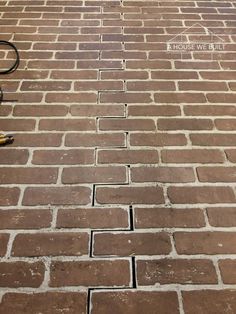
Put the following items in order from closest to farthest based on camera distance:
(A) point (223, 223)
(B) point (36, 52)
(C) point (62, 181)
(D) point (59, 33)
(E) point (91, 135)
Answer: (A) point (223, 223)
(C) point (62, 181)
(E) point (91, 135)
(B) point (36, 52)
(D) point (59, 33)

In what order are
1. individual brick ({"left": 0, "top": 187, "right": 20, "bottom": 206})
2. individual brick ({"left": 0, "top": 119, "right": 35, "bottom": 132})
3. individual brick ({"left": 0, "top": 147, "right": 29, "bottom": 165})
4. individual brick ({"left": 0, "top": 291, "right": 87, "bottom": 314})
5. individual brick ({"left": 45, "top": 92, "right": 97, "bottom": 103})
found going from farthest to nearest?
individual brick ({"left": 45, "top": 92, "right": 97, "bottom": 103}) < individual brick ({"left": 0, "top": 119, "right": 35, "bottom": 132}) < individual brick ({"left": 0, "top": 147, "right": 29, "bottom": 165}) < individual brick ({"left": 0, "top": 187, "right": 20, "bottom": 206}) < individual brick ({"left": 0, "top": 291, "right": 87, "bottom": 314})

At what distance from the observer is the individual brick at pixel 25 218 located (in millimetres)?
1065

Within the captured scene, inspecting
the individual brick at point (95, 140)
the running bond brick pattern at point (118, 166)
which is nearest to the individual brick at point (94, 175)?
the running bond brick pattern at point (118, 166)

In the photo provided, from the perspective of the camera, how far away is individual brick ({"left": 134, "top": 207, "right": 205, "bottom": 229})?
107 cm

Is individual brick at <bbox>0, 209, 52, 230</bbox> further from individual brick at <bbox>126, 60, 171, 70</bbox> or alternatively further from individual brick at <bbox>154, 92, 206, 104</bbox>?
individual brick at <bbox>126, 60, 171, 70</bbox>

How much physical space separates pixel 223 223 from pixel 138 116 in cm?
55

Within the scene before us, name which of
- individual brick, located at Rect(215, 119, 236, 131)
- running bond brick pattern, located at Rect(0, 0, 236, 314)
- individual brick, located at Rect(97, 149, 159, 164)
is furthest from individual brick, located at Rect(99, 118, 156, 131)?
individual brick, located at Rect(215, 119, 236, 131)

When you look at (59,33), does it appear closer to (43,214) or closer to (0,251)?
(43,214)

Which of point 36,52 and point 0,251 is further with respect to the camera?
point 36,52

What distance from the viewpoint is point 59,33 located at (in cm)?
180

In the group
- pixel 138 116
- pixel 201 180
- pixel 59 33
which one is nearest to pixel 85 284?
pixel 201 180

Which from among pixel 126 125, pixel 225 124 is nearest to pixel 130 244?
pixel 126 125

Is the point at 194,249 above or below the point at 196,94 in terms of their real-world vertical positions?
below

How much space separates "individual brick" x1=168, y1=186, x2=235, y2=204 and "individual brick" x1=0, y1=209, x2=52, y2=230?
1.34 feet
